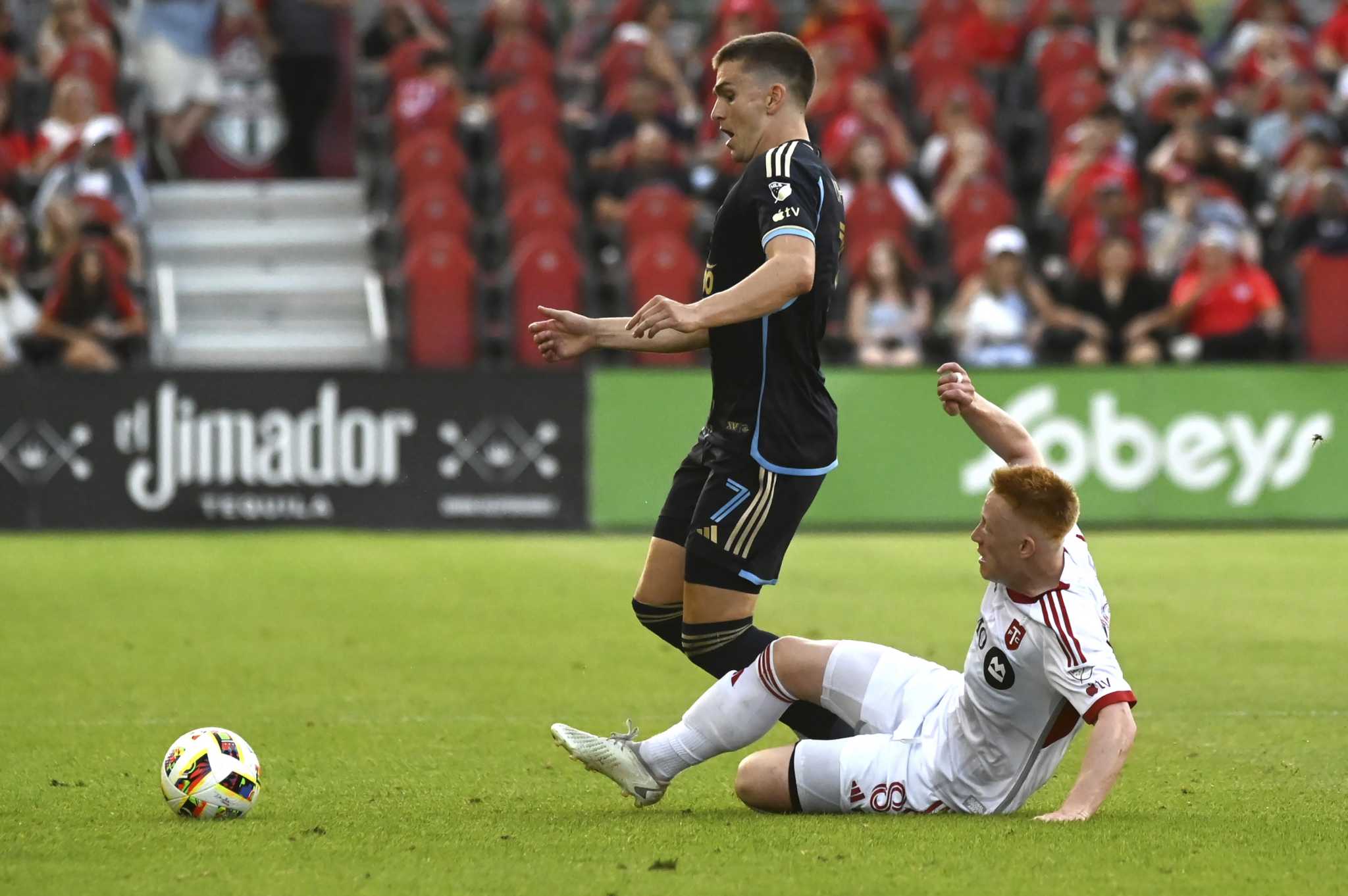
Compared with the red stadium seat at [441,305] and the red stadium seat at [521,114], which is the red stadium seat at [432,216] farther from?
the red stadium seat at [521,114]

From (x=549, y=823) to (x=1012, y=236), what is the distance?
468 inches

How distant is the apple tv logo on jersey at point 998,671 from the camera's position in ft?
17.3

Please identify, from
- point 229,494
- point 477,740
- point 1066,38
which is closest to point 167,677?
point 477,740

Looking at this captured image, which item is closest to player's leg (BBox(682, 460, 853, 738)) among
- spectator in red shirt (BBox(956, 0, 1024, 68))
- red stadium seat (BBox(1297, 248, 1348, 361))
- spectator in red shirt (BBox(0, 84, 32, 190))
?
red stadium seat (BBox(1297, 248, 1348, 361))

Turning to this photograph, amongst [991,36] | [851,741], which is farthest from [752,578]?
[991,36]

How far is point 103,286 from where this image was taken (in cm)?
1662

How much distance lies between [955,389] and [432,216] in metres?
12.9

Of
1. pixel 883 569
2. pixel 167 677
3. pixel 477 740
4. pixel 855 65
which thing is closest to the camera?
pixel 477 740

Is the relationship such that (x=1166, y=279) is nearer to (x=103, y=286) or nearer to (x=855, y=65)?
(x=855, y=65)

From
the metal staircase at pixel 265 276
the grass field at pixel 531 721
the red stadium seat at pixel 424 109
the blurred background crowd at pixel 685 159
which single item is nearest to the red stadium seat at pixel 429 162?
the blurred background crowd at pixel 685 159

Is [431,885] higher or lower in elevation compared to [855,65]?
lower

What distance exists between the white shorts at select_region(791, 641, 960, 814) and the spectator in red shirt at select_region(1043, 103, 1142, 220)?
1274 centimetres

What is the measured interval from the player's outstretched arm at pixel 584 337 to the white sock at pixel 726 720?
3.08ft

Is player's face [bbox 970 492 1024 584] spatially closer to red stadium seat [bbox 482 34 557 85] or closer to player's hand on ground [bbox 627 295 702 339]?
player's hand on ground [bbox 627 295 702 339]
